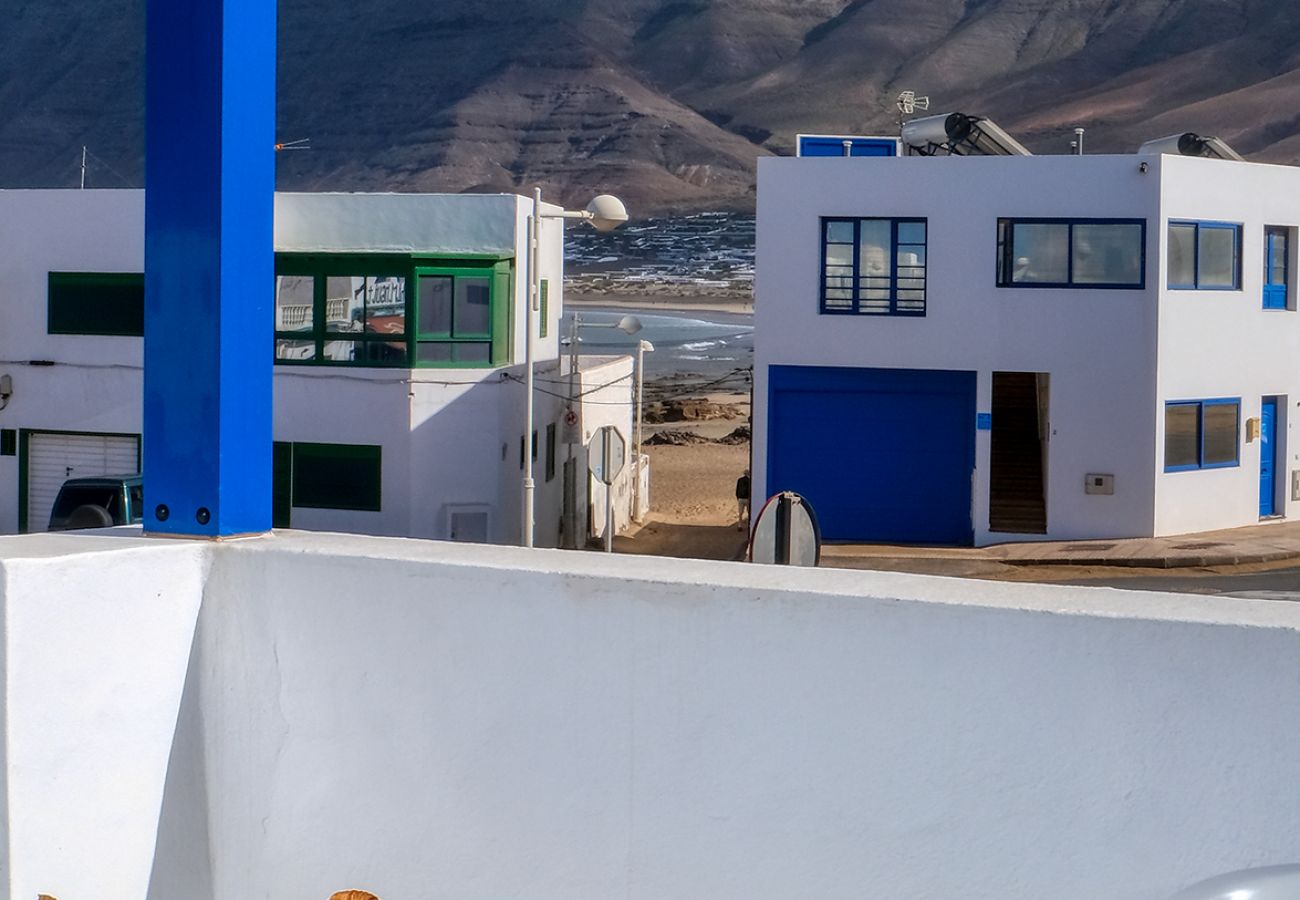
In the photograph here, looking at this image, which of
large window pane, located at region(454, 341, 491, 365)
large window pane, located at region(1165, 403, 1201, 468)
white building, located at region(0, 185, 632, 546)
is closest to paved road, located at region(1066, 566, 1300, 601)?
large window pane, located at region(1165, 403, 1201, 468)

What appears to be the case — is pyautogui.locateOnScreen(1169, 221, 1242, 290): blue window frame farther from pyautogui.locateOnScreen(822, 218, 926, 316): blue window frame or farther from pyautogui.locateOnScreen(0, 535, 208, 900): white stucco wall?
pyautogui.locateOnScreen(0, 535, 208, 900): white stucco wall

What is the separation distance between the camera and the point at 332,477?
2953 cm

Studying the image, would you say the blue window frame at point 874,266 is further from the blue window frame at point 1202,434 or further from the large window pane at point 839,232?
the blue window frame at point 1202,434

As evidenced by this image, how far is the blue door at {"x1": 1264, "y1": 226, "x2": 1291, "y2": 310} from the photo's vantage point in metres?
32.7

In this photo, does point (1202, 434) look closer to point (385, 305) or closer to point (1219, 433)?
point (1219, 433)

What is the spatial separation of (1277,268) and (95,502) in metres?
22.5

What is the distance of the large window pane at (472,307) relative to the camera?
30125mm

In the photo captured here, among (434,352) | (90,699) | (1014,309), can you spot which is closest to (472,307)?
(434,352)

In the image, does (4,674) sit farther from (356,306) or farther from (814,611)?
(356,306)

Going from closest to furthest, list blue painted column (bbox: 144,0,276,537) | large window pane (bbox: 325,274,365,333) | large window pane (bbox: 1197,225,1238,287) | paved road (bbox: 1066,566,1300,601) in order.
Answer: blue painted column (bbox: 144,0,276,537)
paved road (bbox: 1066,566,1300,601)
large window pane (bbox: 325,274,365,333)
large window pane (bbox: 1197,225,1238,287)

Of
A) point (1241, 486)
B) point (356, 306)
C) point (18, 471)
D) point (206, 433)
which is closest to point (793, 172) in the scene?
point (356, 306)

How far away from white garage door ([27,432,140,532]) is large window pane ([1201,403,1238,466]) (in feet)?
64.8

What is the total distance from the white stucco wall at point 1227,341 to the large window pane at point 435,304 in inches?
505

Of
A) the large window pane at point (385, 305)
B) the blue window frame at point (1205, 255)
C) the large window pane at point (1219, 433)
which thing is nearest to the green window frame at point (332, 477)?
the large window pane at point (385, 305)
